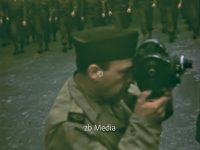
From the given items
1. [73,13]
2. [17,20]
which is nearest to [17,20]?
[17,20]

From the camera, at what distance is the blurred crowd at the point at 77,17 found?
2.07m

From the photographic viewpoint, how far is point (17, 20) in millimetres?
3627

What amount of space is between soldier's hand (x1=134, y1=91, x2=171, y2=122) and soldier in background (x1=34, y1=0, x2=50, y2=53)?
177 centimetres

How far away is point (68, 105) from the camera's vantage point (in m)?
1.33

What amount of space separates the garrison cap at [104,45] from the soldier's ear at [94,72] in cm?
1

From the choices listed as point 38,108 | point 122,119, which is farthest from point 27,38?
point 122,119

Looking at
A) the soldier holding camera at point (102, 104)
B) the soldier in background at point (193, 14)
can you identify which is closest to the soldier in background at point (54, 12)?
the soldier in background at point (193, 14)

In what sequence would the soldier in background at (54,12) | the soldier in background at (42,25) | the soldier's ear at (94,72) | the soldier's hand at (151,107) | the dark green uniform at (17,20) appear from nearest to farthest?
1. the soldier's hand at (151,107)
2. the soldier's ear at (94,72)
3. the soldier in background at (54,12)
4. the soldier in background at (42,25)
5. the dark green uniform at (17,20)

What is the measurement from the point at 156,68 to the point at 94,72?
0.52 feet

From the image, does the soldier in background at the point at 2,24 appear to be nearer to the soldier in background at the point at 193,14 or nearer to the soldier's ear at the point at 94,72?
the soldier in background at the point at 193,14

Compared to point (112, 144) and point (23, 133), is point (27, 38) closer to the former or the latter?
point (23, 133)

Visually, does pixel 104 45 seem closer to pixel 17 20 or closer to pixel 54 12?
pixel 54 12

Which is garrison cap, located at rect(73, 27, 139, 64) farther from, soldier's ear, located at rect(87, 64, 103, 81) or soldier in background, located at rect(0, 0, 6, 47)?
soldier in background, located at rect(0, 0, 6, 47)

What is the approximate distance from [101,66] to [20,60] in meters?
2.33
